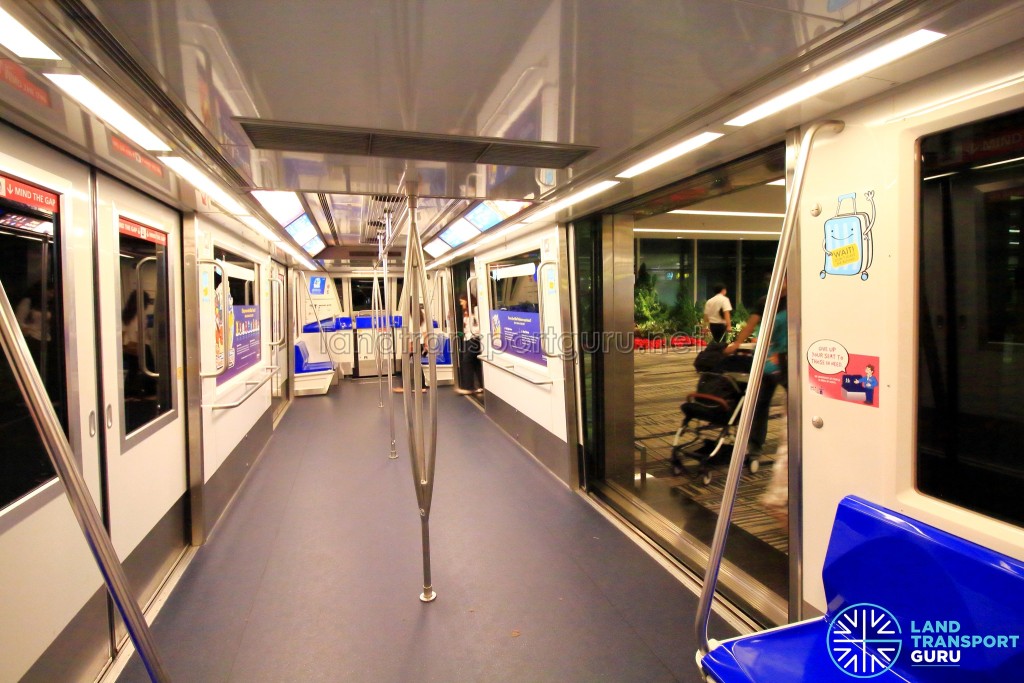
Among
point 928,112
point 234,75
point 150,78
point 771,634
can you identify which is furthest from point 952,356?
Result: point 150,78

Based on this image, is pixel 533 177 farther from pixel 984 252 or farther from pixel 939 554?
pixel 939 554

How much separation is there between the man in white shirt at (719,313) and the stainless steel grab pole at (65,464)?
272 inches

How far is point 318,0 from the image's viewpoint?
1099 millimetres

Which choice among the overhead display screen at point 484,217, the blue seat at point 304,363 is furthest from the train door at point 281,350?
the overhead display screen at point 484,217

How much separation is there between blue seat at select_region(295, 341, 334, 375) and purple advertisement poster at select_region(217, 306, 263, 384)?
3134 millimetres

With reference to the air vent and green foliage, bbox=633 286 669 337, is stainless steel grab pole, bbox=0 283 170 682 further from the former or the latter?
green foliage, bbox=633 286 669 337

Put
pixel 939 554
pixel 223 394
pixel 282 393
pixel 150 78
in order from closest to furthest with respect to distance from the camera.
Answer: pixel 939 554 → pixel 150 78 → pixel 223 394 → pixel 282 393

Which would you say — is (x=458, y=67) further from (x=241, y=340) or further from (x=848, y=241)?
(x=241, y=340)

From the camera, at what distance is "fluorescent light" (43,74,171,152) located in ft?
4.79

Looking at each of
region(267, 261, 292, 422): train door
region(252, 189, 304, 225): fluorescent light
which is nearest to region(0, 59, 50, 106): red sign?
region(252, 189, 304, 225): fluorescent light

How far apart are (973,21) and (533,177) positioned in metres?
1.84

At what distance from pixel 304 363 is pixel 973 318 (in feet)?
28.2

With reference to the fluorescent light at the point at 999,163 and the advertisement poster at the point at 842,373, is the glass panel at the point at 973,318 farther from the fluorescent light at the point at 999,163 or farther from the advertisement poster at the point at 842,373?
the advertisement poster at the point at 842,373

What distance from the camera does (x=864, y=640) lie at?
1508 mm
